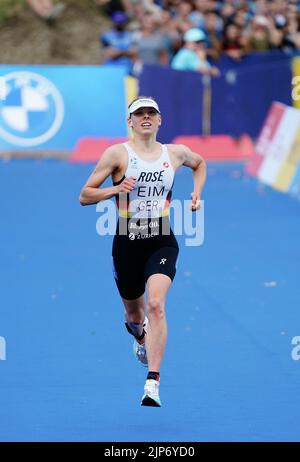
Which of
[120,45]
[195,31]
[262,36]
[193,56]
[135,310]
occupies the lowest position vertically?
[135,310]

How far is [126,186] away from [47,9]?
2155 centimetres

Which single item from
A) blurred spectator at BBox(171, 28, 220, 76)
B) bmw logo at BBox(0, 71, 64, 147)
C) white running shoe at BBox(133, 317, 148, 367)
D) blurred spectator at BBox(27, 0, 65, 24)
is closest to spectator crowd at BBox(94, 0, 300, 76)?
blurred spectator at BBox(171, 28, 220, 76)

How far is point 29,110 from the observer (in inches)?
832

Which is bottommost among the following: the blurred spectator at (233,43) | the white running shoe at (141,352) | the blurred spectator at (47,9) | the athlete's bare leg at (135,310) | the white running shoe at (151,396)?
the white running shoe at (151,396)

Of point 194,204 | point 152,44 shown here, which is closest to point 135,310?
point 194,204

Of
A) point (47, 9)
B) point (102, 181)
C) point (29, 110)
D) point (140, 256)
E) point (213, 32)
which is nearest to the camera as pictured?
point (102, 181)

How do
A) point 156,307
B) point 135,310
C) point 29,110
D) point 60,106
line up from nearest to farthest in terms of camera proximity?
point 156,307
point 135,310
point 29,110
point 60,106

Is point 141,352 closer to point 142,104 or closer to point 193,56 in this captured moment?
point 142,104

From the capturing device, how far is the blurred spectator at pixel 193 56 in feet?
72.6

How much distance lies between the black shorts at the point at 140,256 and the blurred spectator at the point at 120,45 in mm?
14883

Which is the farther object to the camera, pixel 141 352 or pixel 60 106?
pixel 60 106

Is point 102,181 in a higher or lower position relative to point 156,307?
higher

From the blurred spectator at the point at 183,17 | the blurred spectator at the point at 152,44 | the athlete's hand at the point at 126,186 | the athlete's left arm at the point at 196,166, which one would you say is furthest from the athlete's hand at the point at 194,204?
the blurred spectator at the point at 183,17

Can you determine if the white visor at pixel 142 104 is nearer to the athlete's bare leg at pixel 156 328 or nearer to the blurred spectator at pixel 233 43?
the athlete's bare leg at pixel 156 328
